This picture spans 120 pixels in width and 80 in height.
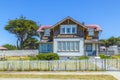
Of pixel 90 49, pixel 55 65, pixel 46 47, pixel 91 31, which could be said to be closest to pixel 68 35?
pixel 90 49

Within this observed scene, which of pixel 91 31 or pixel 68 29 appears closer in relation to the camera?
pixel 68 29

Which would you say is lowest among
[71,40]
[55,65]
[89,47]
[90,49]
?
[55,65]

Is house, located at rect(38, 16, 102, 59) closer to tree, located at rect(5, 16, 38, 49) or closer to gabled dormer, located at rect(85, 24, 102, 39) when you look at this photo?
gabled dormer, located at rect(85, 24, 102, 39)

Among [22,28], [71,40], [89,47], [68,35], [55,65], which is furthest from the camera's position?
[22,28]

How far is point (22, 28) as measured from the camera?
3605 inches

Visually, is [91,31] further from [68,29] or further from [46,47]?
[46,47]

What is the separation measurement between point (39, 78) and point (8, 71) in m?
7.72

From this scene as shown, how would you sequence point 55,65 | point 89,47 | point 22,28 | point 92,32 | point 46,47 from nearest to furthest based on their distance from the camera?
1. point 55,65
2. point 89,47
3. point 92,32
4. point 46,47
5. point 22,28

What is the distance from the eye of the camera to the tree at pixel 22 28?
302ft

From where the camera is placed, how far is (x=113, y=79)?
74.8 feet

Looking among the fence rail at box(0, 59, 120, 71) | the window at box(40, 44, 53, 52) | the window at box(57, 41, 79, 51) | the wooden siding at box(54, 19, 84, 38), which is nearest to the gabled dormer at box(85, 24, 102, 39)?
the wooden siding at box(54, 19, 84, 38)

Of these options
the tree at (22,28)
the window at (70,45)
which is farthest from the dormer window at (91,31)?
the tree at (22,28)

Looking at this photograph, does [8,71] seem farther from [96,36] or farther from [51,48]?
[96,36]

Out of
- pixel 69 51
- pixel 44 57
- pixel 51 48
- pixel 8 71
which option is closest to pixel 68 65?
pixel 8 71
